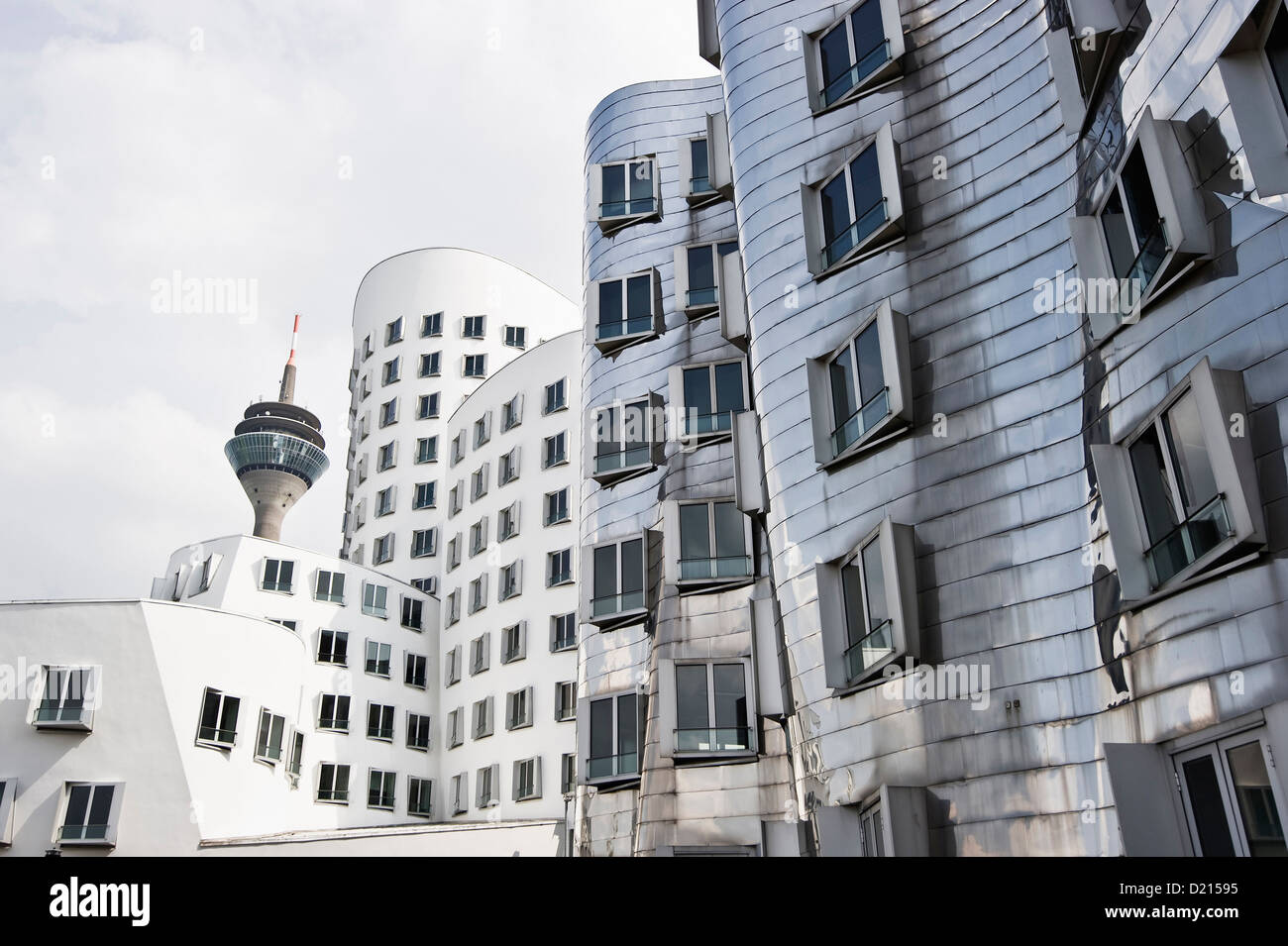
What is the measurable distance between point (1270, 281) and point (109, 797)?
3276 cm

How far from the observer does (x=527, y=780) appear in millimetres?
38500

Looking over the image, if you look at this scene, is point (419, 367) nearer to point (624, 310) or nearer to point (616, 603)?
point (624, 310)

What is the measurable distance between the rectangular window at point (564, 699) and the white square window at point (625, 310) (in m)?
17.1

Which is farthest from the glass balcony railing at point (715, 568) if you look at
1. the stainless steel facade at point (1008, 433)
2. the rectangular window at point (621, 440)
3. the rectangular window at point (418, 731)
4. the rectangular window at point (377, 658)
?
the rectangular window at point (377, 658)

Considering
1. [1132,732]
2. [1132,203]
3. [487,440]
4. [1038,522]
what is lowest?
[1132,732]

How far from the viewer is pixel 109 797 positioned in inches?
1241

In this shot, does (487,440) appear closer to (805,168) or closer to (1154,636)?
(805,168)

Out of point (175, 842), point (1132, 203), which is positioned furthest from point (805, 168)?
point (175, 842)

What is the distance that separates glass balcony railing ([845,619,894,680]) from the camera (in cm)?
1332

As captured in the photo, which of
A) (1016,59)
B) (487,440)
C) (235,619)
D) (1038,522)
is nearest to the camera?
(1038,522)

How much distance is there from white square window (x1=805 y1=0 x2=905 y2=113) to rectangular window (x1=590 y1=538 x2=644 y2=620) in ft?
32.2

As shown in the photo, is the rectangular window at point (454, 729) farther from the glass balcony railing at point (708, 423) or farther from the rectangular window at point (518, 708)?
the glass balcony railing at point (708, 423)

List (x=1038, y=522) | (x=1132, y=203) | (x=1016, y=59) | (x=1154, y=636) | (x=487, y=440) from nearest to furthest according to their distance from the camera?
→ 1. (x=1154, y=636)
2. (x=1132, y=203)
3. (x=1038, y=522)
4. (x=1016, y=59)
5. (x=487, y=440)

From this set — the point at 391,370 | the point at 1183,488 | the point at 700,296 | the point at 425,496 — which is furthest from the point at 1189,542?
the point at 391,370
